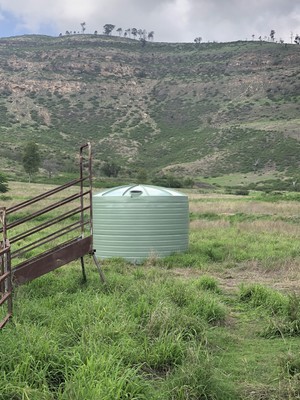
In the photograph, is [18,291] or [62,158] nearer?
[18,291]

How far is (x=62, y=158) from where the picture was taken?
66250mm

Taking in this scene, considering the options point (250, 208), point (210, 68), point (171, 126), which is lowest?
point (250, 208)

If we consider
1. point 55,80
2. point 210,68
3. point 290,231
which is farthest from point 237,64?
point 290,231

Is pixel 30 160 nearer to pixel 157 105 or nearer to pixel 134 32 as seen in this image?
pixel 157 105

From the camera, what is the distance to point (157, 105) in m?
99.3

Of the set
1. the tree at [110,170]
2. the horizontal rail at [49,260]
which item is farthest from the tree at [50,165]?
the horizontal rail at [49,260]

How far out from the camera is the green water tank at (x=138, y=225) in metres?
12.0

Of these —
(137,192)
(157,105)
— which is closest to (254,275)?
(137,192)

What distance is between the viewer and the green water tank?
12.0 m

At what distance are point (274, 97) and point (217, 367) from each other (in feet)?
305

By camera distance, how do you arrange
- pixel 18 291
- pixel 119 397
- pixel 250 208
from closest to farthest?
pixel 119 397 < pixel 18 291 < pixel 250 208

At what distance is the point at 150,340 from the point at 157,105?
96350 mm

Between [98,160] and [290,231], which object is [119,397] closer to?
[290,231]

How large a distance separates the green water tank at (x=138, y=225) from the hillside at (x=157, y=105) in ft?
153
